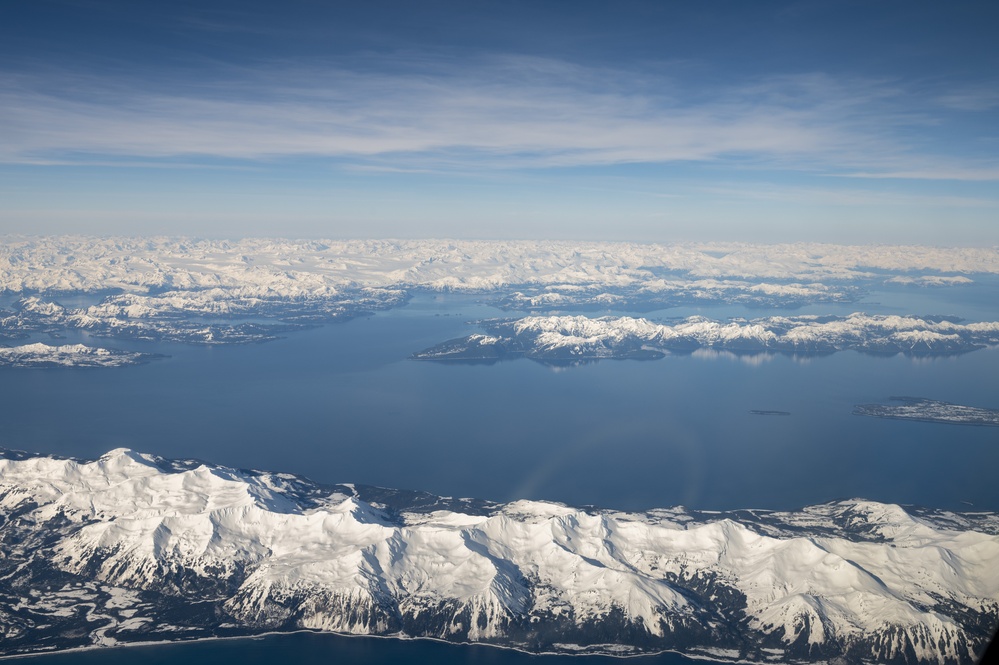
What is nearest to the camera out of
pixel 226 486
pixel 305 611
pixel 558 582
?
pixel 305 611

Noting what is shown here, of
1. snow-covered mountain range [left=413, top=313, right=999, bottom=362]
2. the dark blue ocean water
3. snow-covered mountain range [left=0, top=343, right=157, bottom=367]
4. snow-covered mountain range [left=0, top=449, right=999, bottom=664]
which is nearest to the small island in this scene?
the dark blue ocean water

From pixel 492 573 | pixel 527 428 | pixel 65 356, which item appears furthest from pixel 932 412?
pixel 65 356

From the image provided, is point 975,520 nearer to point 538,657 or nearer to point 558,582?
point 558,582

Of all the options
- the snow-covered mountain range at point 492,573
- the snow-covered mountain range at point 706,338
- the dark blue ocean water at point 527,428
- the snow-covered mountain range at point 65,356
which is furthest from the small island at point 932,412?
the snow-covered mountain range at point 65,356

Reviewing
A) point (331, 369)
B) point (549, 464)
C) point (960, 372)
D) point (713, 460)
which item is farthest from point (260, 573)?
point (960, 372)

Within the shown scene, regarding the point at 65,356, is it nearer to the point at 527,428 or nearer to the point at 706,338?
the point at 527,428

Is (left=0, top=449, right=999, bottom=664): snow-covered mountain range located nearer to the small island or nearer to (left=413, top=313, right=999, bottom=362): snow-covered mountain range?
the small island

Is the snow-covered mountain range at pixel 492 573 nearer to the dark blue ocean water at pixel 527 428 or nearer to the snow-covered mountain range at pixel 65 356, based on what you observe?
the dark blue ocean water at pixel 527 428
